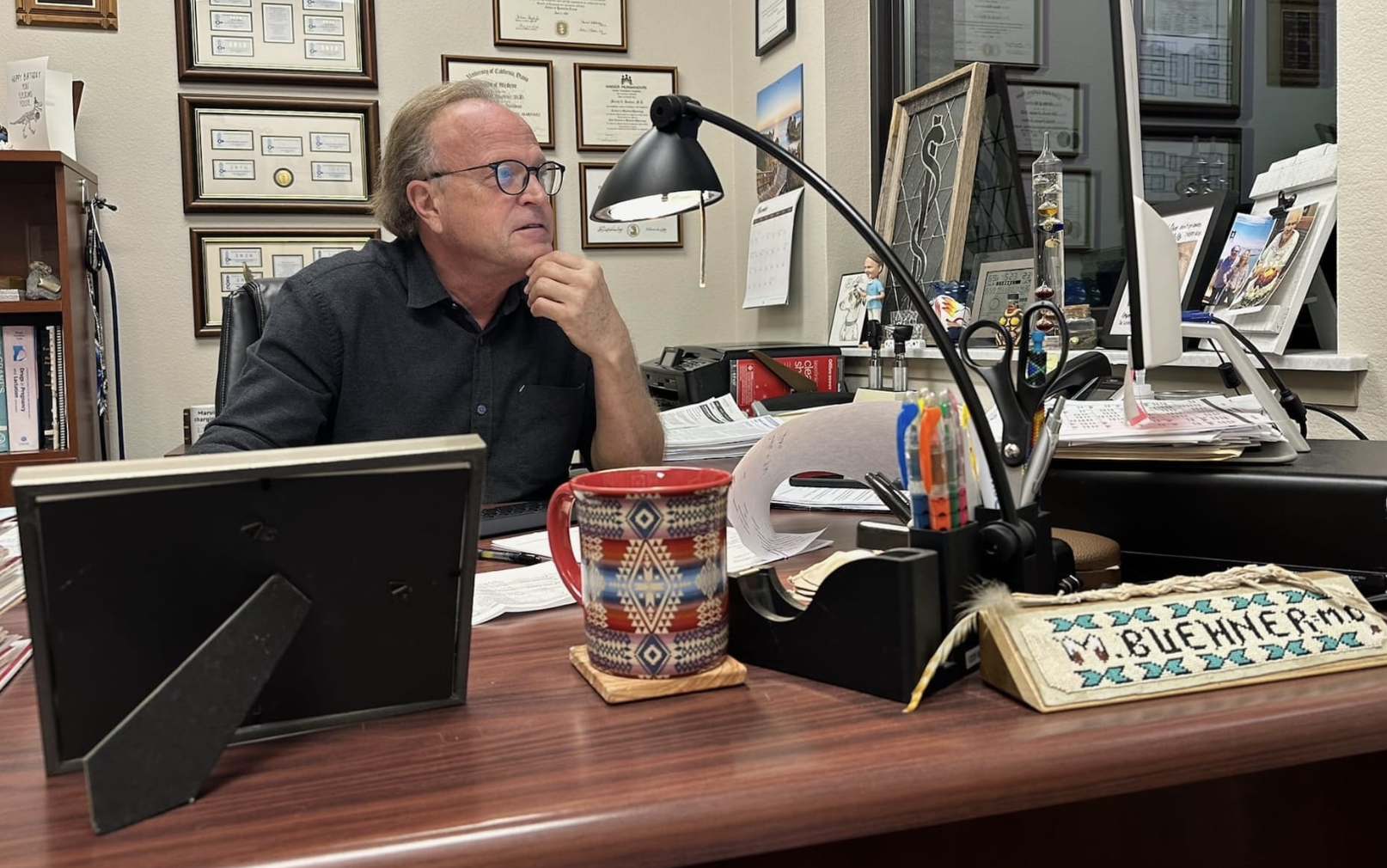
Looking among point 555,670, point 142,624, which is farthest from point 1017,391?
point 142,624

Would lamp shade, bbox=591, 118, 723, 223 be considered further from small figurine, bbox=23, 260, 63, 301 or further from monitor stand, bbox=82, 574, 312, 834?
small figurine, bbox=23, 260, 63, 301

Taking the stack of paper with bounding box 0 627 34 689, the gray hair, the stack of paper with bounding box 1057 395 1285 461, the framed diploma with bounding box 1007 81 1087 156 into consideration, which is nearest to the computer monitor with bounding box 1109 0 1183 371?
the stack of paper with bounding box 1057 395 1285 461

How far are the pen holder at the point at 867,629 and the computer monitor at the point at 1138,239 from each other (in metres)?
0.37

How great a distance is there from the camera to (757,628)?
66 centimetres

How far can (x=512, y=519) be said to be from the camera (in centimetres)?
121

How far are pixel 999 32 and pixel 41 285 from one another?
2.37 m

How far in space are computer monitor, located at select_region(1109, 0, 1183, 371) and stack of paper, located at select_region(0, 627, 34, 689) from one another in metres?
0.84

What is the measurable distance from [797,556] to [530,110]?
243 centimetres

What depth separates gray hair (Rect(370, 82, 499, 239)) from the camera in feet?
5.85

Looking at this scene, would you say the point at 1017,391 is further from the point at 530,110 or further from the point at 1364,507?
the point at 530,110

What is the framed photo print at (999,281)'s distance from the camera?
6.95ft

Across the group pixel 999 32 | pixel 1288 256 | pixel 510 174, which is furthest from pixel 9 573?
pixel 999 32

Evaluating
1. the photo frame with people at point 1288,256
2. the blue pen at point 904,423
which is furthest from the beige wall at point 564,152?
the blue pen at point 904,423

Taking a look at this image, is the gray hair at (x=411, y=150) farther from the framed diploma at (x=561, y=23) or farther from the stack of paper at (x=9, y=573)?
the framed diploma at (x=561, y=23)
